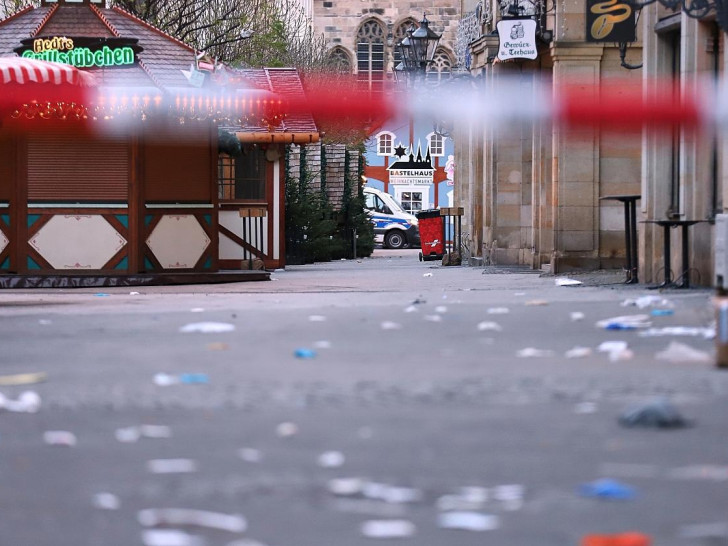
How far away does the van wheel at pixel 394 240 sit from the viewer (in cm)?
5766

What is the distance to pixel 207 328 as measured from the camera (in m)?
11.3

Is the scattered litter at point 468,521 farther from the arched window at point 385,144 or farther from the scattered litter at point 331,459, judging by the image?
the arched window at point 385,144

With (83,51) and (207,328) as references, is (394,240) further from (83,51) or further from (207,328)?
(207,328)

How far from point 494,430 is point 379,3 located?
89.9 metres

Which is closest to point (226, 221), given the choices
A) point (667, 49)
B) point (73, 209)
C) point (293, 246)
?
point (293, 246)

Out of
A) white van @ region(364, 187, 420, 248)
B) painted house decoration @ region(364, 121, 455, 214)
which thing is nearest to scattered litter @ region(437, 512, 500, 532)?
white van @ region(364, 187, 420, 248)

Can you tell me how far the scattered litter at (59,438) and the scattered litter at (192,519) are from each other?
1307 millimetres

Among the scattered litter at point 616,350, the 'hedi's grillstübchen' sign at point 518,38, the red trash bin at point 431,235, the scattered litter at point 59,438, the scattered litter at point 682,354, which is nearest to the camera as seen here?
the scattered litter at point 59,438

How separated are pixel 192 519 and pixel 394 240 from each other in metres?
52.8

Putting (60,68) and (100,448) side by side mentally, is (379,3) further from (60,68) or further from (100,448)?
(100,448)

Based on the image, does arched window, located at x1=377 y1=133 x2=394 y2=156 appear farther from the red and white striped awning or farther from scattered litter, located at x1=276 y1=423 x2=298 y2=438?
scattered litter, located at x1=276 y1=423 x2=298 y2=438

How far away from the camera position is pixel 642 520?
4.88m

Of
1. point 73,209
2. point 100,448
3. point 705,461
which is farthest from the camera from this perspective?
point 73,209

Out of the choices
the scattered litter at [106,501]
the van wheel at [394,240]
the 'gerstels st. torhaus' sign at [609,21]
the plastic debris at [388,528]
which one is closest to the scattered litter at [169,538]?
the scattered litter at [106,501]
